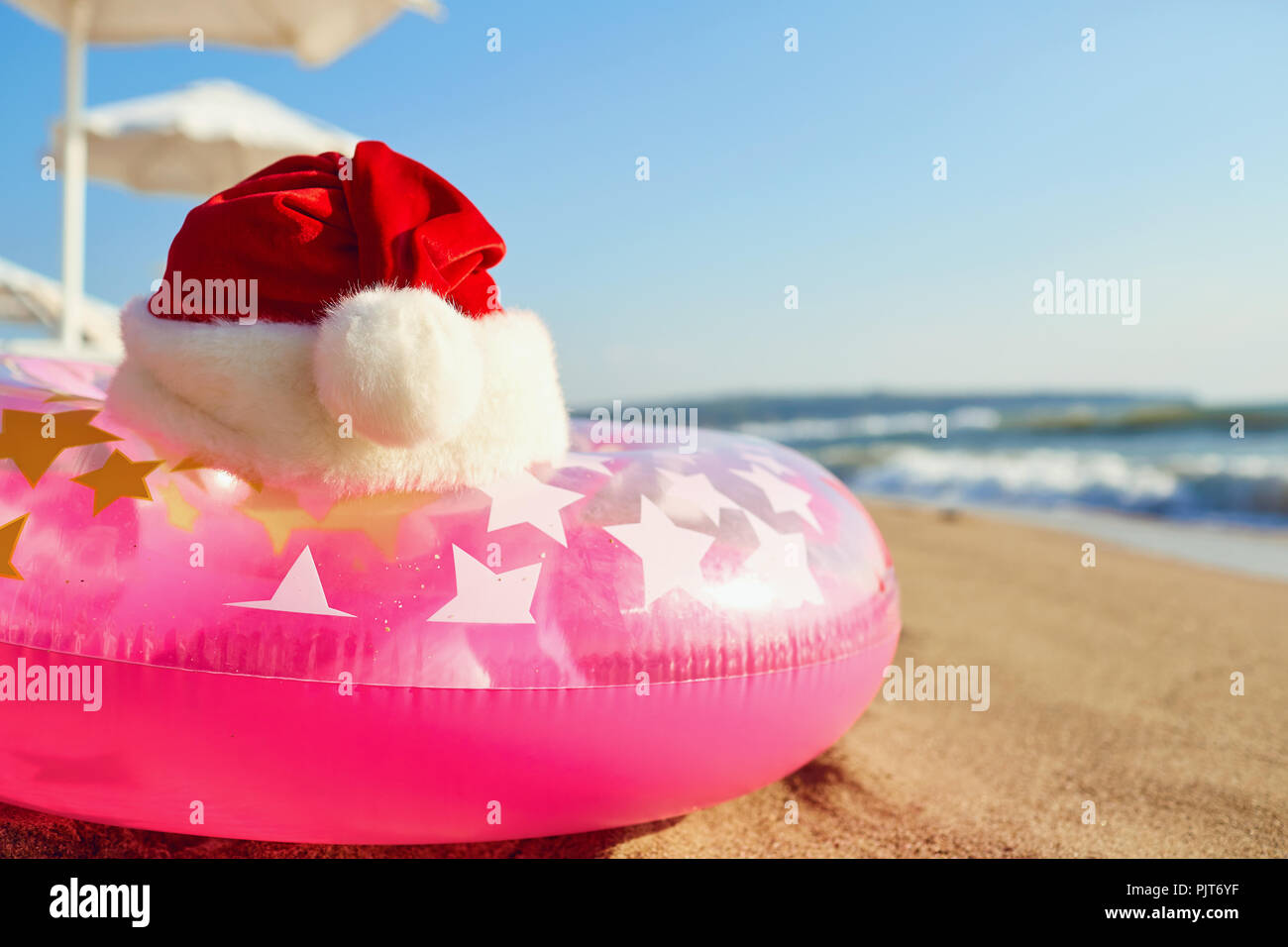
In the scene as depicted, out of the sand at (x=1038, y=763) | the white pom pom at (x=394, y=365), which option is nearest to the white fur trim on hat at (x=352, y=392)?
the white pom pom at (x=394, y=365)

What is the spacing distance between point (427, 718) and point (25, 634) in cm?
60

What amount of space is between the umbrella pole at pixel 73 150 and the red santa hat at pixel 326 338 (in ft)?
14.3

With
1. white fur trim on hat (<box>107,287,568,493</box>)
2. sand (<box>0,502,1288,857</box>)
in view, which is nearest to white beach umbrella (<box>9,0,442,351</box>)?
white fur trim on hat (<box>107,287,568,493</box>)

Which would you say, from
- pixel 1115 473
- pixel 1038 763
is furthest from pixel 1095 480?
pixel 1038 763

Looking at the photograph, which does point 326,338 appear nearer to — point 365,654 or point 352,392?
point 352,392

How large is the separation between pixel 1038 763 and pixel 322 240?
1940mm

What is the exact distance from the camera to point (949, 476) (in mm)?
9055

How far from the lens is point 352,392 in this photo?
118 cm

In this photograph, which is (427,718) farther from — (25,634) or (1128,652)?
(1128,652)

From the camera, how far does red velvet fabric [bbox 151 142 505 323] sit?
50.9 inches

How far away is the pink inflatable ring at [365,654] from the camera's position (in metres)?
1.19

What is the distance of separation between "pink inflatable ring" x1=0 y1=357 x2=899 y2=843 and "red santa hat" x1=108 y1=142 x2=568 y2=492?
6cm

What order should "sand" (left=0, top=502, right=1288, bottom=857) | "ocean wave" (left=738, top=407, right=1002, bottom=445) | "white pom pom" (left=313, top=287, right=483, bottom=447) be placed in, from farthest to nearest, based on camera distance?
1. "ocean wave" (left=738, top=407, right=1002, bottom=445)
2. "sand" (left=0, top=502, right=1288, bottom=857)
3. "white pom pom" (left=313, top=287, right=483, bottom=447)

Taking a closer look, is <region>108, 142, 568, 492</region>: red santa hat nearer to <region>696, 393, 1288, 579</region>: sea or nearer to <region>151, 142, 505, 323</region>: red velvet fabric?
<region>151, 142, 505, 323</region>: red velvet fabric
